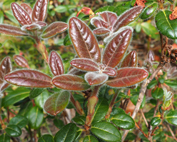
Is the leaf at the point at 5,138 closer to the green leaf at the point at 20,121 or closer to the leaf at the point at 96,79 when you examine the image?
the green leaf at the point at 20,121

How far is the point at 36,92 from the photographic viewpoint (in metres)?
0.72

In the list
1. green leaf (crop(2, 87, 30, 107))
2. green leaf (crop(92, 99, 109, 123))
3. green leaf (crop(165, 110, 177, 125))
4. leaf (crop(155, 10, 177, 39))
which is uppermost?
leaf (crop(155, 10, 177, 39))

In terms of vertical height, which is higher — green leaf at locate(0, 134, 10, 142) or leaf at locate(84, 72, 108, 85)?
leaf at locate(84, 72, 108, 85)

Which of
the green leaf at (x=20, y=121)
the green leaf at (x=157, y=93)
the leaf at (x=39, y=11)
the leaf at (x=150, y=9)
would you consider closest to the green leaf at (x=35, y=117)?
the green leaf at (x=20, y=121)

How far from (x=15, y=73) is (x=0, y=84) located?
1.02ft

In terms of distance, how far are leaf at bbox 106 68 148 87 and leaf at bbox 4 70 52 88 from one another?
0.73ft

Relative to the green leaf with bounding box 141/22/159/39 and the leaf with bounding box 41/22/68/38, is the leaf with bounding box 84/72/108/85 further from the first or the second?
the green leaf with bounding box 141/22/159/39

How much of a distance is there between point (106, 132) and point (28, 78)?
0.33 meters

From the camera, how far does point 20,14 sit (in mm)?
735

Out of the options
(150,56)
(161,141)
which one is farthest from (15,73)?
(161,141)

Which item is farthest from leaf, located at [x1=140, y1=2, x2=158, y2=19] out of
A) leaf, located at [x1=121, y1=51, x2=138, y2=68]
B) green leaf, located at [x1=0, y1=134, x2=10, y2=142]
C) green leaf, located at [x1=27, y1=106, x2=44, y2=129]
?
green leaf, located at [x1=0, y1=134, x2=10, y2=142]

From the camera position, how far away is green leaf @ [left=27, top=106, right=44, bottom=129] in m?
0.93

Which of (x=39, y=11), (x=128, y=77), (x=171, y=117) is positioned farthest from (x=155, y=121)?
(x=39, y=11)

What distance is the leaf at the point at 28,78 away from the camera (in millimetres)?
518
